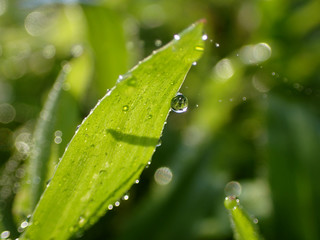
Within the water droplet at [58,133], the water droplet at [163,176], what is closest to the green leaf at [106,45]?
the water droplet at [163,176]

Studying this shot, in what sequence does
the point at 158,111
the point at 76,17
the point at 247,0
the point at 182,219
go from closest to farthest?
the point at 158,111 < the point at 182,219 < the point at 76,17 < the point at 247,0

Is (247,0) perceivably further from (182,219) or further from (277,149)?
(182,219)

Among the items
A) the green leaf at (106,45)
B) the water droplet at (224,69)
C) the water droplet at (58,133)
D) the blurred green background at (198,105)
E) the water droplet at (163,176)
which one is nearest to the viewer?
the water droplet at (58,133)

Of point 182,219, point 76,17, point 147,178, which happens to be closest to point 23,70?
point 76,17

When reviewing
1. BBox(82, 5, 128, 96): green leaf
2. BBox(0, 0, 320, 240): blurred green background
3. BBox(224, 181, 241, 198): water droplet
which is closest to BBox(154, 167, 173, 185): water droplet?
BBox(0, 0, 320, 240): blurred green background

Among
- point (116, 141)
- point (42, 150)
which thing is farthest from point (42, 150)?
point (116, 141)

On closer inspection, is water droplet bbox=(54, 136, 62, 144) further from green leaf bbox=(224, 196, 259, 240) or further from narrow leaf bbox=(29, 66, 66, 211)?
green leaf bbox=(224, 196, 259, 240)

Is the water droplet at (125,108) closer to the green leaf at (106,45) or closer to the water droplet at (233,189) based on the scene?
the water droplet at (233,189)
